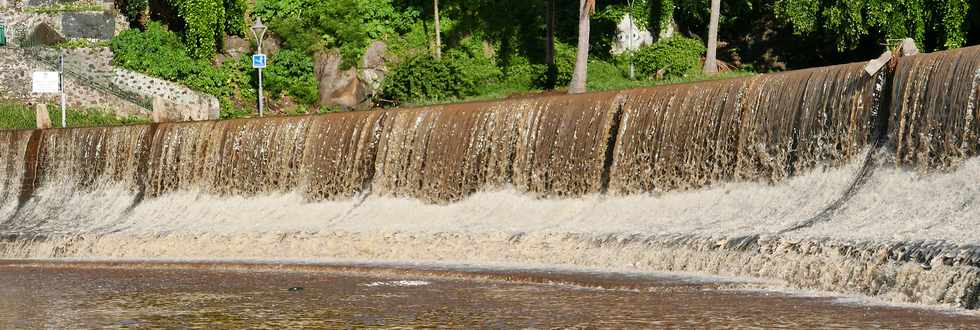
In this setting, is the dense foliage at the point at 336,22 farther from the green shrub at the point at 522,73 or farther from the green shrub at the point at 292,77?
the green shrub at the point at 522,73

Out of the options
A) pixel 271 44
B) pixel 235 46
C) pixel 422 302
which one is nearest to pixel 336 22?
pixel 271 44

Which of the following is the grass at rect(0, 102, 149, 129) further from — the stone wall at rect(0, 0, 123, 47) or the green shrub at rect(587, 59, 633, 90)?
the green shrub at rect(587, 59, 633, 90)

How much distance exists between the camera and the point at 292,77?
Result: 5153 centimetres

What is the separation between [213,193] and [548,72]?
1576cm

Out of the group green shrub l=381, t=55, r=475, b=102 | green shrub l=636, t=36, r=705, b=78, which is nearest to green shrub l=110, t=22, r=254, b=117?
green shrub l=381, t=55, r=475, b=102

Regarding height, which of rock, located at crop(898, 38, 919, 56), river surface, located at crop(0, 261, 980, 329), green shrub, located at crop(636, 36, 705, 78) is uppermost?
green shrub, located at crop(636, 36, 705, 78)

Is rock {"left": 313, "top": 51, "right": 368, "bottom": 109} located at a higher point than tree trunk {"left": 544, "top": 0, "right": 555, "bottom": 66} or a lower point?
lower

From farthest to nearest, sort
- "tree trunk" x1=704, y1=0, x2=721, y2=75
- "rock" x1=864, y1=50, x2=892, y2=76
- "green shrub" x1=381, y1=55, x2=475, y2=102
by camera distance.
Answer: "green shrub" x1=381, y1=55, x2=475, y2=102, "tree trunk" x1=704, y1=0, x2=721, y2=75, "rock" x1=864, y1=50, x2=892, y2=76

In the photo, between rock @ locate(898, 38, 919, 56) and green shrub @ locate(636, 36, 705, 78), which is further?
green shrub @ locate(636, 36, 705, 78)

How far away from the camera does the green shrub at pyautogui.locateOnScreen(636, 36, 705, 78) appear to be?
4634cm

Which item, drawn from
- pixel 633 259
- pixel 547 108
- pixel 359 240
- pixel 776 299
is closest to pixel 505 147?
pixel 547 108

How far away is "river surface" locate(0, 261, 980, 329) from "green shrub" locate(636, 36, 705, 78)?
77.4 ft

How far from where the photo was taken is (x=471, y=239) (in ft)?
87.8

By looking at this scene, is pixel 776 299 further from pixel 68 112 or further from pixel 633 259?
pixel 68 112
